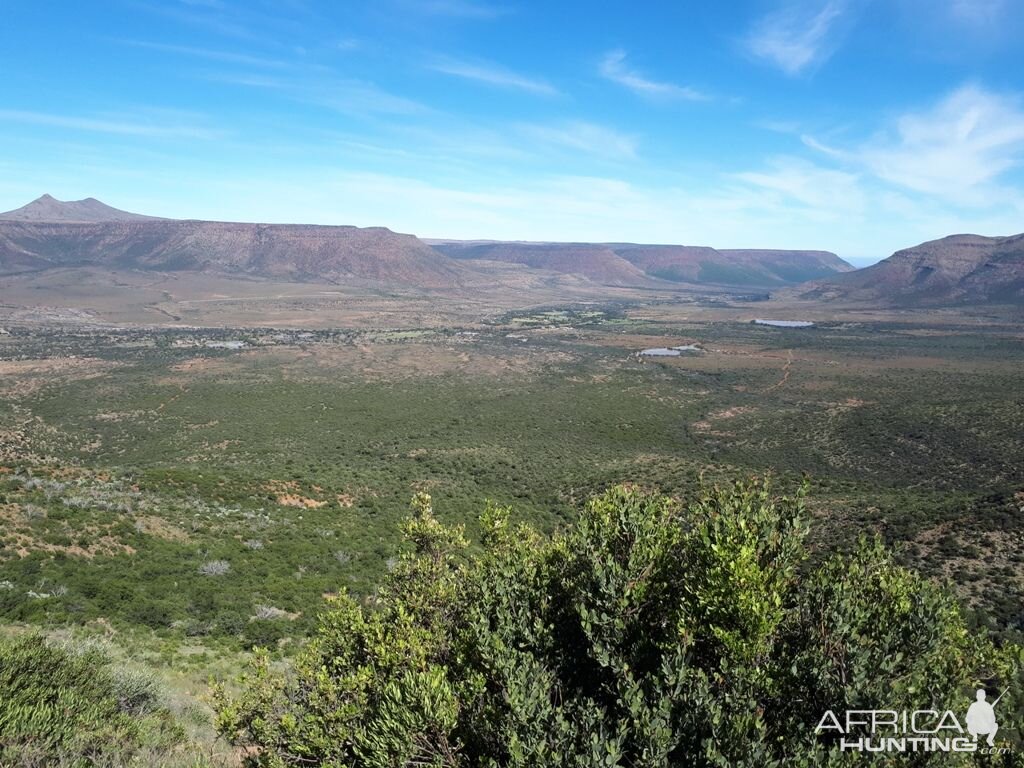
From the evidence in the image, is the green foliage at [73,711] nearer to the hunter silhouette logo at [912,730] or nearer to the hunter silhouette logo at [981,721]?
the hunter silhouette logo at [912,730]

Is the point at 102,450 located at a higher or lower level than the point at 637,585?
lower

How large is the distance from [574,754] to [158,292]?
207899 mm

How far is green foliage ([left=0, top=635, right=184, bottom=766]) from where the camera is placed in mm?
8844

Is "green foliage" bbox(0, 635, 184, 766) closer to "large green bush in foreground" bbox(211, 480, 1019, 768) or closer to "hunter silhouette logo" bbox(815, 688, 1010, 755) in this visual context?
"large green bush in foreground" bbox(211, 480, 1019, 768)

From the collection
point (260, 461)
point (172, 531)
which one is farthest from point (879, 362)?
point (172, 531)

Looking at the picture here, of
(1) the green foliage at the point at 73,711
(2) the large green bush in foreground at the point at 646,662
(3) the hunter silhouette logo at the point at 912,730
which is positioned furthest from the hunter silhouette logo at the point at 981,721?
(1) the green foliage at the point at 73,711

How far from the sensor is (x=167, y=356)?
91375 millimetres

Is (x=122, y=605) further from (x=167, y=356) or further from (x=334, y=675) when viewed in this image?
(x=167, y=356)

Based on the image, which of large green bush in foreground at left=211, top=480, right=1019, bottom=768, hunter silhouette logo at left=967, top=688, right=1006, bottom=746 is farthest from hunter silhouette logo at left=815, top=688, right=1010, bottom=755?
large green bush in foreground at left=211, top=480, right=1019, bottom=768

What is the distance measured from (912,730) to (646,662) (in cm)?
345

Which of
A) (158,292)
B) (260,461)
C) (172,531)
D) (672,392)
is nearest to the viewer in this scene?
(172,531)

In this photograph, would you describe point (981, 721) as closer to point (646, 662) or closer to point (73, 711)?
point (646, 662)

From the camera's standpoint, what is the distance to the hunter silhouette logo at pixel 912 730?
281 inches

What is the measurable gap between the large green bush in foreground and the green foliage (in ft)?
5.97
